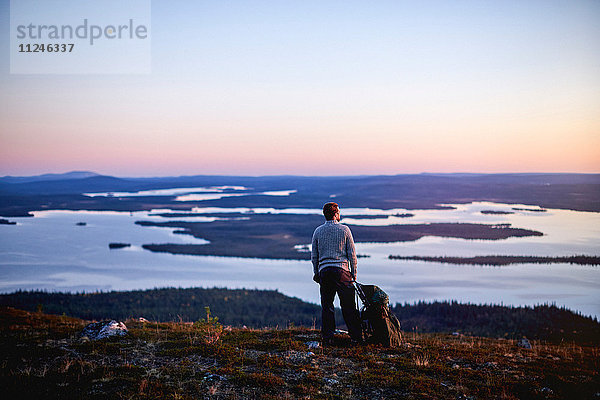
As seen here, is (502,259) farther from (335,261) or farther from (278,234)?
(335,261)

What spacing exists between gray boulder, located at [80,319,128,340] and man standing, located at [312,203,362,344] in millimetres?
4982

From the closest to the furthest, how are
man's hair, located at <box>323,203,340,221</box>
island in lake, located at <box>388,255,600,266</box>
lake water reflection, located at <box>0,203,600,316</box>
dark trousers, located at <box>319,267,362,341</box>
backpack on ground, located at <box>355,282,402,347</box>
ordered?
dark trousers, located at <box>319,267,362,341</box> < man's hair, located at <box>323,203,340,221</box> < backpack on ground, located at <box>355,282,402,347</box> < lake water reflection, located at <box>0,203,600,316</box> < island in lake, located at <box>388,255,600,266</box>

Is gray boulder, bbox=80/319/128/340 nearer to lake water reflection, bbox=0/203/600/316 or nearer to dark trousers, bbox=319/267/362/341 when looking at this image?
dark trousers, bbox=319/267/362/341

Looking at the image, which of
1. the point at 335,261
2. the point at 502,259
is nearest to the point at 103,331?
the point at 335,261

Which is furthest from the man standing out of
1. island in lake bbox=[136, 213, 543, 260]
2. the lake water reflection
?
island in lake bbox=[136, 213, 543, 260]

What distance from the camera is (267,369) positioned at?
7.71 m

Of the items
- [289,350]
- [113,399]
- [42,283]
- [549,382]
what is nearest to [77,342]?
[113,399]

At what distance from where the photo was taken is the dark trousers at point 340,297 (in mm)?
8523

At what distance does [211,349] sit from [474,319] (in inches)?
1456

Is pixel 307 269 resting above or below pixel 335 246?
below

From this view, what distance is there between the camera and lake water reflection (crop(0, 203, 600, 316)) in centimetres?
5288

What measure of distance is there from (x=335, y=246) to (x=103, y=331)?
585 centimetres

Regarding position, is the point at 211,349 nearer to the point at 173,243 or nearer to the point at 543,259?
the point at 543,259

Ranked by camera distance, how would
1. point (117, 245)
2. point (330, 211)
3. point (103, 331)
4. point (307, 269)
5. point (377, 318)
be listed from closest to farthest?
point (330, 211) < point (377, 318) < point (103, 331) < point (307, 269) < point (117, 245)
